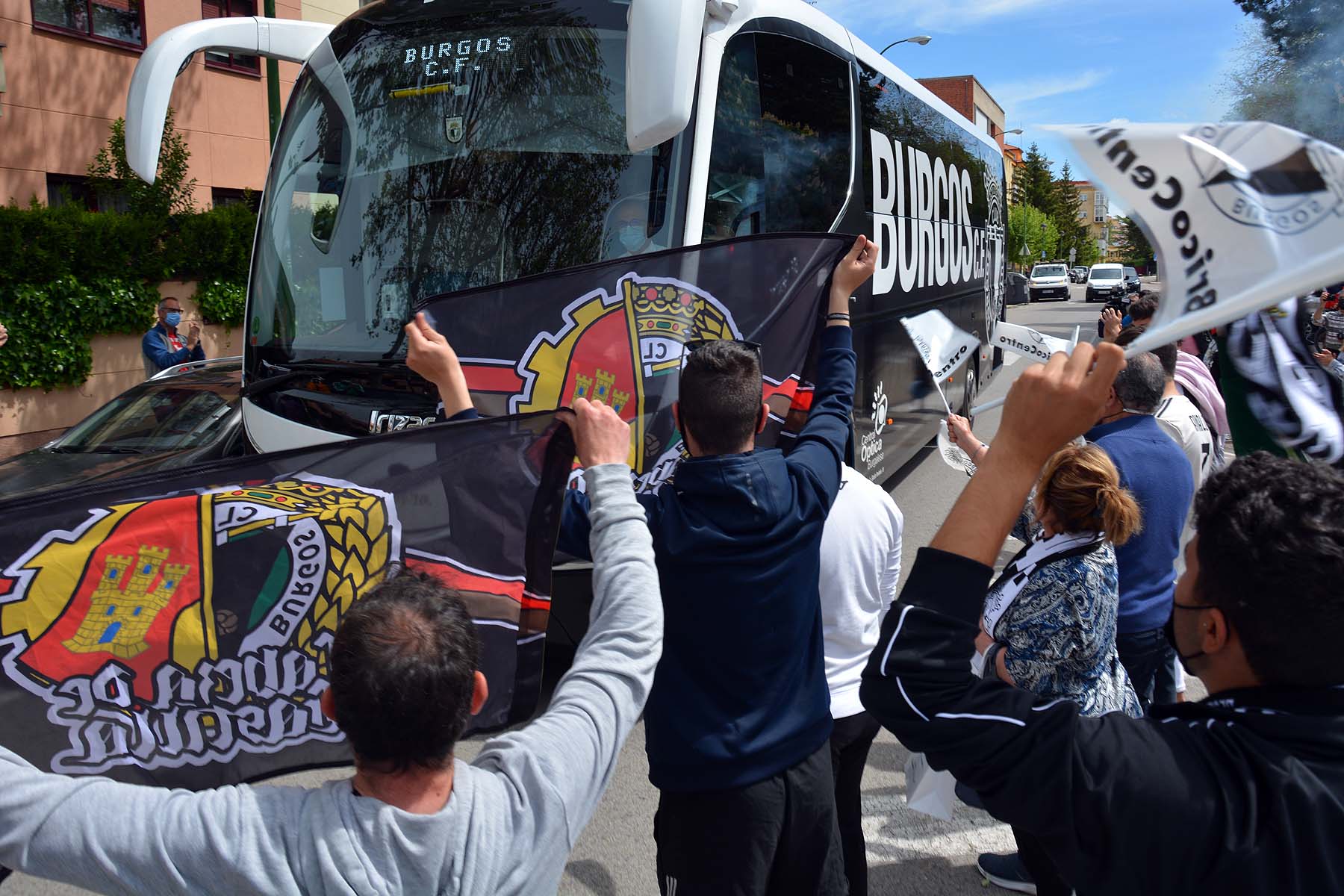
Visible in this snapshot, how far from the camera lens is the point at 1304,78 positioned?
3598mm

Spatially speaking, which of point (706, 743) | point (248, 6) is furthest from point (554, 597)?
point (248, 6)

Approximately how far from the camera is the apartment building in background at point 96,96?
15.3 metres

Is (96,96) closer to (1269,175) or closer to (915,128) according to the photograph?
(915,128)

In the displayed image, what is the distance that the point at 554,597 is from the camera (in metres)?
4.51

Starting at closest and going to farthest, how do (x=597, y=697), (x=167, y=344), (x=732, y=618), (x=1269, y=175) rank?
(x=1269, y=175) → (x=597, y=697) → (x=732, y=618) → (x=167, y=344)

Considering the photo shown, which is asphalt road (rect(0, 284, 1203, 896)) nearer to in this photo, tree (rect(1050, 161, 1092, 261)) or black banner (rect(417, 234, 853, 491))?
black banner (rect(417, 234, 853, 491))

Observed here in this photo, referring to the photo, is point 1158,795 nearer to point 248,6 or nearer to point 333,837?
point 333,837

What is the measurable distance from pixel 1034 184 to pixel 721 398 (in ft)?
278

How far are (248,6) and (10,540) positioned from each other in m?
20.0

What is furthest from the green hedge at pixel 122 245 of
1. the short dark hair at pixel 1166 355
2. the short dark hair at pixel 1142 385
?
the short dark hair at pixel 1142 385

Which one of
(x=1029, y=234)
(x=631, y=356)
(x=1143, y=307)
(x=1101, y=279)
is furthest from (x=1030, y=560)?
(x=1029, y=234)

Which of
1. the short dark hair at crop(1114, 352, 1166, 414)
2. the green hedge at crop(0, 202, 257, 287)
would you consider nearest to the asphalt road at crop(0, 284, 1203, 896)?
the short dark hair at crop(1114, 352, 1166, 414)

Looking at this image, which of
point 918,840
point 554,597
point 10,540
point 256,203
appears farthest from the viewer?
point 256,203

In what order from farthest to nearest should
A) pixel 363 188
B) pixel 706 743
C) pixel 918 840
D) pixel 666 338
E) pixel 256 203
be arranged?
pixel 256 203
pixel 363 188
pixel 918 840
pixel 666 338
pixel 706 743
